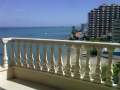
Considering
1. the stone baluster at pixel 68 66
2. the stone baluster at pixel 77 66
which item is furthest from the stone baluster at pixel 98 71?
the stone baluster at pixel 68 66

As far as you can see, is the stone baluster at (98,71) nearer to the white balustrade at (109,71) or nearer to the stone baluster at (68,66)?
the white balustrade at (109,71)

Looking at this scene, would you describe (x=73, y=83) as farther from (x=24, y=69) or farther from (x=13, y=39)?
(x=13, y=39)

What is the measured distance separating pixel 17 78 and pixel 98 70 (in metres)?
1.97

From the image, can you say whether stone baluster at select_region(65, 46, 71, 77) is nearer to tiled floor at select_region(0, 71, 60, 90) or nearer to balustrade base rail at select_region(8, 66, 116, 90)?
balustrade base rail at select_region(8, 66, 116, 90)

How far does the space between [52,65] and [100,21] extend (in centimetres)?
4578

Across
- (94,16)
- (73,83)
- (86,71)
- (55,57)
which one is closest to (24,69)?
(55,57)

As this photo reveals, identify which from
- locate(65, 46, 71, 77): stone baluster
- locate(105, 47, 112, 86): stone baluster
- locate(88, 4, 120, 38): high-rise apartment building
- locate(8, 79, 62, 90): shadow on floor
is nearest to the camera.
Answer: locate(105, 47, 112, 86): stone baluster

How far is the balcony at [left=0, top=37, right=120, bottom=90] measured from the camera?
10.1 feet

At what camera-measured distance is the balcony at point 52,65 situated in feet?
10.1

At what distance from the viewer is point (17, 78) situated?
4316 mm

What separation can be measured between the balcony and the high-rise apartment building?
140 ft

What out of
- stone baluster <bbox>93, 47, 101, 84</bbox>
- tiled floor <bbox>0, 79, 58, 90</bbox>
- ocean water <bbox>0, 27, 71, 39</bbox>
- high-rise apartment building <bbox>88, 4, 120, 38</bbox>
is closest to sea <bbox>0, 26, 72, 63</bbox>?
ocean water <bbox>0, 27, 71, 39</bbox>

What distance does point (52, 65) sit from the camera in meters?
3.72

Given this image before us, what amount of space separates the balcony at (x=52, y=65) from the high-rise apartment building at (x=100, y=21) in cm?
4253
